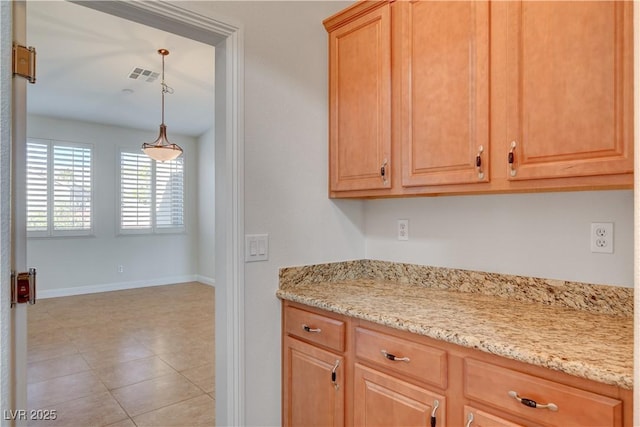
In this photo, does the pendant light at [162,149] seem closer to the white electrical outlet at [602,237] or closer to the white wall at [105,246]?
the white wall at [105,246]

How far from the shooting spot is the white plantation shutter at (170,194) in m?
6.47

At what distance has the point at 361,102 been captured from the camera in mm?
1911

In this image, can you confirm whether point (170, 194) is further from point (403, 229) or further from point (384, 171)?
point (384, 171)

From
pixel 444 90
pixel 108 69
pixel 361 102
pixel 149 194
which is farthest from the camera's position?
pixel 149 194

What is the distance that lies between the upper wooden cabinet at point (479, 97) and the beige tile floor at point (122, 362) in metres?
1.85

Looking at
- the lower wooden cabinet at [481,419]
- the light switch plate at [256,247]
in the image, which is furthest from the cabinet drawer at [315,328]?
the lower wooden cabinet at [481,419]

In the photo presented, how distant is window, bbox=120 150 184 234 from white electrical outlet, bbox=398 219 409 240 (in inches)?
212

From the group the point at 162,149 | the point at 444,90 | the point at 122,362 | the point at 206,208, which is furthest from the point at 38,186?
the point at 444,90

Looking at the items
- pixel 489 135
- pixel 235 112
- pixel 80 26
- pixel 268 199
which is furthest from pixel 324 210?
pixel 80 26

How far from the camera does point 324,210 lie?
2088 mm

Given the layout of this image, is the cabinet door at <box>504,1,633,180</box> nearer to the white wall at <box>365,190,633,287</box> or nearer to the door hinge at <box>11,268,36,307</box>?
the white wall at <box>365,190,633,287</box>

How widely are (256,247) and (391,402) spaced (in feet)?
2.91

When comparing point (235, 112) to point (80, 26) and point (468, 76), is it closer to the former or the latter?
point (468, 76)

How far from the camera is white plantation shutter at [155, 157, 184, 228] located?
21.2 feet
